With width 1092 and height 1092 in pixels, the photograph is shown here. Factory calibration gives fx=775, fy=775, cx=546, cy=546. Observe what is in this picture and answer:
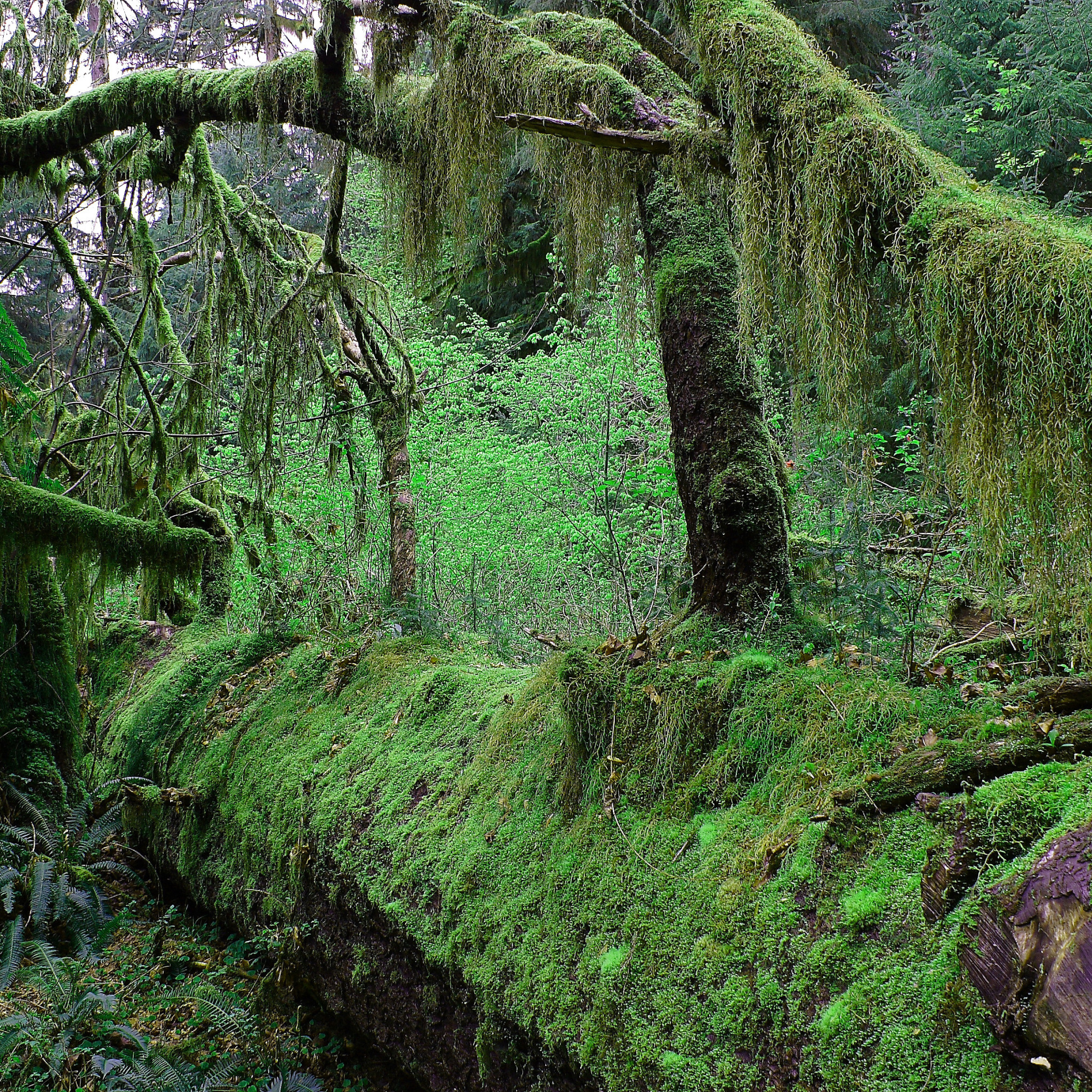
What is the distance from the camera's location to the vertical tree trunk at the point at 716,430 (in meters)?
3.52

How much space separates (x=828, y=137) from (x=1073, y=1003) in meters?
2.63

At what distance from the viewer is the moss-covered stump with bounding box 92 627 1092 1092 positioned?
6.44 ft

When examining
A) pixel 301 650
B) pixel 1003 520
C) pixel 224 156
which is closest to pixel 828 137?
pixel 1003 520

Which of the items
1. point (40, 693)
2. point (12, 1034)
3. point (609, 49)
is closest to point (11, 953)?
point (12, 1034)

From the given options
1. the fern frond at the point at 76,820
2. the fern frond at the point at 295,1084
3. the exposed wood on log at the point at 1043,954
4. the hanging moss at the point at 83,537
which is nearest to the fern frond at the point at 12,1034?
the fern frond at the point at 295,1084

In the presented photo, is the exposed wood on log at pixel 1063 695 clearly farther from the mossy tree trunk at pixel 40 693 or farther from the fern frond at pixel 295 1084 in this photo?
the mossy tree trunk at pixel 40 693

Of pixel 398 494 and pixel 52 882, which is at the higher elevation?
pixel 398 494

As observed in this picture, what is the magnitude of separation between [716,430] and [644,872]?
196 centimetres

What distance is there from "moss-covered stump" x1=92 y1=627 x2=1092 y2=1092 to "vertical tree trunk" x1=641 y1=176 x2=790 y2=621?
49 cm

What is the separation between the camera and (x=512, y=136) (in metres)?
4.30

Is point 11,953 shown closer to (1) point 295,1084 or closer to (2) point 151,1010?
(2) point 151,1010

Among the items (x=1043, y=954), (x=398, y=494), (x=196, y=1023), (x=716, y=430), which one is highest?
(x=716, y=430)

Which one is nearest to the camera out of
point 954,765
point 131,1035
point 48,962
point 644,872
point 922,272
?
point 954,765

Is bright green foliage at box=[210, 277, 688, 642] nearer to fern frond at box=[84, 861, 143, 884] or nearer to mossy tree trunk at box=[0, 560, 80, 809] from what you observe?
mossy tree trunk at box=[0, 560, 80, 809]
